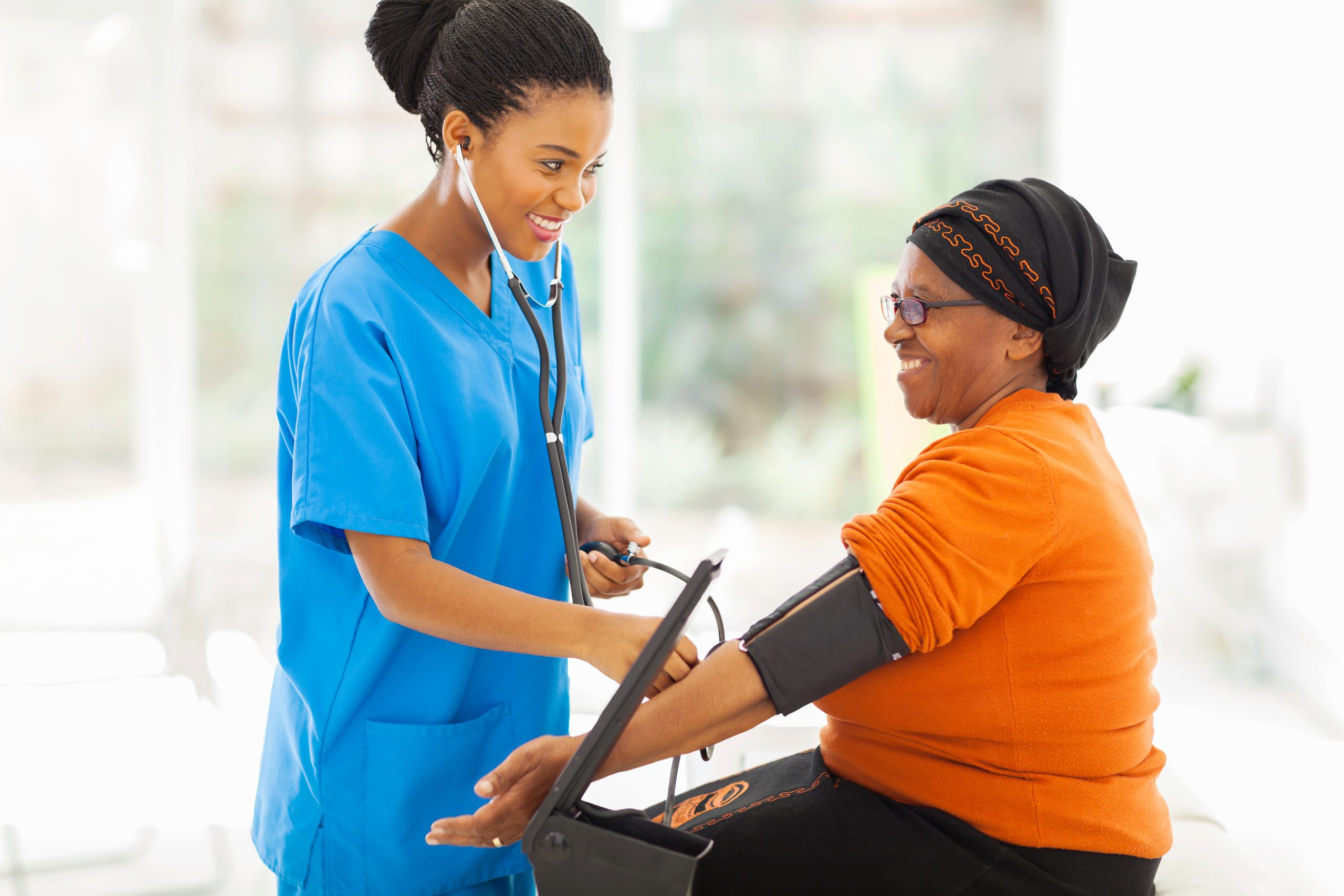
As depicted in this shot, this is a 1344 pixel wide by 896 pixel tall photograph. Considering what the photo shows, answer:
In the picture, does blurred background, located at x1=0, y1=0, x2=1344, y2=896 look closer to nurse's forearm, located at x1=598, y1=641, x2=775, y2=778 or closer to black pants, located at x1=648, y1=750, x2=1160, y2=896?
black pants, located at x1=648, y1=750, x2=1160, y2=896

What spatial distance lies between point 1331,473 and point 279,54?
12.3ft

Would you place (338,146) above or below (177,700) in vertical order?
above

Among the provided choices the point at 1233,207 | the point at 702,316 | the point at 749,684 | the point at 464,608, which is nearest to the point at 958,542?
the point at 749,684

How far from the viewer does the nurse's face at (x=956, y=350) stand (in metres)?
1.25

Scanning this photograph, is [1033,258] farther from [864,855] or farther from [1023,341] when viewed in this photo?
[864,855]

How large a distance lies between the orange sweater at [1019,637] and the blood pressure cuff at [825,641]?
0.02 metres

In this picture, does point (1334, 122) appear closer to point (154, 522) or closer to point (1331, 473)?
point (1331, 473)

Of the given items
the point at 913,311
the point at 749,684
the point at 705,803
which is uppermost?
the point at 913,311

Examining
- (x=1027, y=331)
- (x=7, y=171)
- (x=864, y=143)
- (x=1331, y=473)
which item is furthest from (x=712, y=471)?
(x=1027, y=331)

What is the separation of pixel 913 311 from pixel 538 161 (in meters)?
0.49

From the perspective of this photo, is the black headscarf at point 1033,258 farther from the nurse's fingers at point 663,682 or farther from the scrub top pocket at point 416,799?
the scrub top pocket at point 416,799

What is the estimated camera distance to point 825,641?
108cm

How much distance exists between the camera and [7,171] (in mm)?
3395

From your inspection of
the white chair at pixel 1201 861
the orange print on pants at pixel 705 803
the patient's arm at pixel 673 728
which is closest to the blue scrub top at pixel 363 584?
the patient's arm at pixel 673 728
